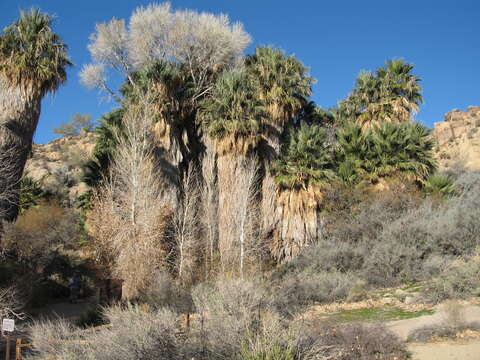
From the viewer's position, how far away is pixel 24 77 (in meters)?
16.8

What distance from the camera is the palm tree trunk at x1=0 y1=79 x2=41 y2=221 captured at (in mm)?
16078

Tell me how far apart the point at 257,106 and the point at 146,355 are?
15.5 m

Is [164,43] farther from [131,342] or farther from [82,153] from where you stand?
[82,153]

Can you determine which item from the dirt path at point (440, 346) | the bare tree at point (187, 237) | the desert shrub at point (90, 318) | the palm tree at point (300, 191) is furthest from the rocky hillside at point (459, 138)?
the desert shrub at point (90, 318)

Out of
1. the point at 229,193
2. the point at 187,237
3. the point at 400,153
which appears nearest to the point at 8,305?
the point at 187,237

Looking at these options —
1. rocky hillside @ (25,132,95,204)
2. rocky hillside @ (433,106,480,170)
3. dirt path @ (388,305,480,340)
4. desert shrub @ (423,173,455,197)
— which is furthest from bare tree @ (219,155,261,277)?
rocky hillside @ (433,106,480,170)

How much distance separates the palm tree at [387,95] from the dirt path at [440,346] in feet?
50.6

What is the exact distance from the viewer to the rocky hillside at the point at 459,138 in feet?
156

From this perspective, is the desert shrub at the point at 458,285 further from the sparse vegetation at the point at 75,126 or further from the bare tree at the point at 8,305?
the sparse vegetation at the point at 75,126

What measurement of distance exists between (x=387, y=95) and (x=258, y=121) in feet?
26.0

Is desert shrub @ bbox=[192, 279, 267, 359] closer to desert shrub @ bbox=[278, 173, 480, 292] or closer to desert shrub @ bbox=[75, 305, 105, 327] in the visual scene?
desert shrub @ bbox=[278, 173, 480, 292]

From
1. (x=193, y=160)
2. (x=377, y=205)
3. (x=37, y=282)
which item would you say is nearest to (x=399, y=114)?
(x=377, y=205)

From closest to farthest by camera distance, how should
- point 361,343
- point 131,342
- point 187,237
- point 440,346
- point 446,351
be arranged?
point 131,342 → point 361,343 → point 446,351 → point 440,346 → point 187,237

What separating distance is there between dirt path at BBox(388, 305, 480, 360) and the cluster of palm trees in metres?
10.9
